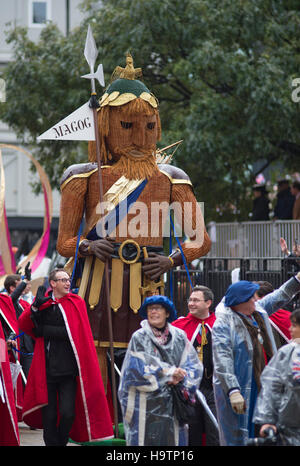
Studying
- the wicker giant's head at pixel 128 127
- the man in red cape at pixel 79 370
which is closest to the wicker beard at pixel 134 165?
the wicker giant's head at pixel 128 127

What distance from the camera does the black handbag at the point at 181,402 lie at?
6.74 meters

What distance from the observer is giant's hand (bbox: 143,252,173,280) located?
9.00 metres

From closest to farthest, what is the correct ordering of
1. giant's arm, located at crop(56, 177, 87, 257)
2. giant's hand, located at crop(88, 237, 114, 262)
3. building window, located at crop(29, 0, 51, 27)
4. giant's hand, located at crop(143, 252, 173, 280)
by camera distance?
giant's hand, located at crop(88, 237, 114, 262) → giant's hand, located at crop(143, 252, 173, 280) → giant's arm, located at crop(56, 177, 87, 257) → building window, located at crop(29, 0, 51, 27)

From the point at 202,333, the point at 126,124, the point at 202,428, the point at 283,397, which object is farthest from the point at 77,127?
the point at 283,397

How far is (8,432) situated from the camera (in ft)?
27.1

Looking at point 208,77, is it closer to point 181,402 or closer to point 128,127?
point 128,127

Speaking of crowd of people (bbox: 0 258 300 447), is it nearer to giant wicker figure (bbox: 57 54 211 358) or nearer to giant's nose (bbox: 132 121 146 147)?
giant wicker figure (bbox: 57 54 211 358)

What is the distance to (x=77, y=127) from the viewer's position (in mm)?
9008

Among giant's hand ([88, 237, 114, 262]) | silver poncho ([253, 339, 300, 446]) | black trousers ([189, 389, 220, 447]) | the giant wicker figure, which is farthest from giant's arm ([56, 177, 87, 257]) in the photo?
silver poncho ([253, 339, 300, 446])

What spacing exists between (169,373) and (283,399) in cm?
79

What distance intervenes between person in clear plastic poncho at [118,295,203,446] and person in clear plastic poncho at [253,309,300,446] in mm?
628

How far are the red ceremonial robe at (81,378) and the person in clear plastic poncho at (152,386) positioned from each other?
4.98 feet

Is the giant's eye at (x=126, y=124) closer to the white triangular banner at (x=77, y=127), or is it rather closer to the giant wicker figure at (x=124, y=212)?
the giant wicker figure at (x=124, y=212)

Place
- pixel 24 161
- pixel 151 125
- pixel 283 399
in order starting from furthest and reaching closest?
pixel 24 161
pixel 151 125
pixel 283 399
